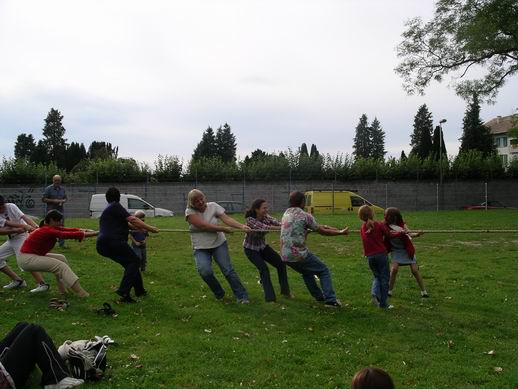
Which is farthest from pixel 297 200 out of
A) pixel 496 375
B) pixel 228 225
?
pixel 496 375

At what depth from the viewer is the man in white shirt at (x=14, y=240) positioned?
960 cm

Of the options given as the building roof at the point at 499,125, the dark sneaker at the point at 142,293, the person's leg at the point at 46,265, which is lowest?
the dark sneaker at the point at 142,293

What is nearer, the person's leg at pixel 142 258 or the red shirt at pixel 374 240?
the red shirt at pixel 374 240

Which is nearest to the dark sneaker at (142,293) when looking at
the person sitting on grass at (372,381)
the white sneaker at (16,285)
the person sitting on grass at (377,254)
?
the white sneaker at (16,285)

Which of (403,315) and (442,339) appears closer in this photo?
(442,339)

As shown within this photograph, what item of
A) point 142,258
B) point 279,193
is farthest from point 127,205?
point 142,258

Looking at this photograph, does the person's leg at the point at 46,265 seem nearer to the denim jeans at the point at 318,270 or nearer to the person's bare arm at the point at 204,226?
the person's bare arm at the point at 204,226

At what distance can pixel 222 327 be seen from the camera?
7.54 meters

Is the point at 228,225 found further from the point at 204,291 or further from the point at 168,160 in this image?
the point at 168,160

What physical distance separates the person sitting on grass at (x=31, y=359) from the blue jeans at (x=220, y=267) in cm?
382

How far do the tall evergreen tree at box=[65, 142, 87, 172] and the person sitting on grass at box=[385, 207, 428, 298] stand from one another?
79719 millimetres

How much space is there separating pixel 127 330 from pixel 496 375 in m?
4.62

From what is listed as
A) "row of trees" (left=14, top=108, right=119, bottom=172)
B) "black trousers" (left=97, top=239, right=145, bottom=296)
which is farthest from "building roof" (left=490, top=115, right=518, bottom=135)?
"black trousers" (left=97, top=239, right=145, bottom=296)

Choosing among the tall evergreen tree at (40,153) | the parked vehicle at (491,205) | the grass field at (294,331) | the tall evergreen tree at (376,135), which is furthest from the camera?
the tall evergreen tree at (376,135)
